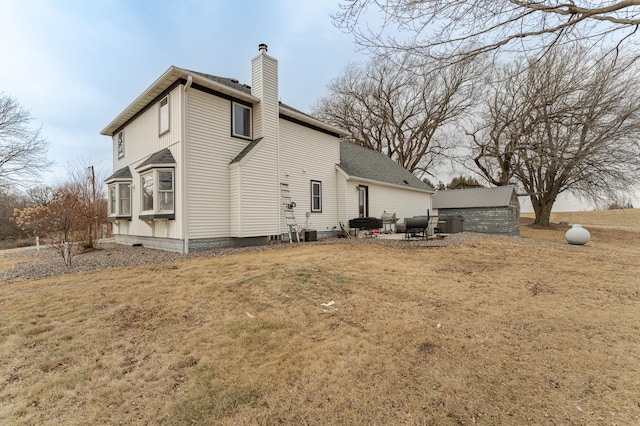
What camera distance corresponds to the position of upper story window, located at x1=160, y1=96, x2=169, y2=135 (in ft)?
31.8

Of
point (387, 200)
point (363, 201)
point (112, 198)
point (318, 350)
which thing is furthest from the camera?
point (387, 200)

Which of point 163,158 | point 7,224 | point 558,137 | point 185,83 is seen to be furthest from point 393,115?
point 7,224

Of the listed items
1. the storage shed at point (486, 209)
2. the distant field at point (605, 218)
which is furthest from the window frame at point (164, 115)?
the distant field at point (605, 218)

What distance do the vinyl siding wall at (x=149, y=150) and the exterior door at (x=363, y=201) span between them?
8.91 m

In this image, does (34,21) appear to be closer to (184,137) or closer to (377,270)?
(184,137)

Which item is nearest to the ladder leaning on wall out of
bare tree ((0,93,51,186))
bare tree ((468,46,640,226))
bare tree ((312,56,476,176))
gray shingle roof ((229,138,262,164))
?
gray shingle roof ((229,138,262,164))

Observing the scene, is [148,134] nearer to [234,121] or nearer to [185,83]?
[185,83]

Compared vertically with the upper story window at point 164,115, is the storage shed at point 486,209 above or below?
below

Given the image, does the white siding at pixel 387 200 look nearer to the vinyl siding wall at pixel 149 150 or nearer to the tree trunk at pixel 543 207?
the vinyl siding wall at pixel 149 150

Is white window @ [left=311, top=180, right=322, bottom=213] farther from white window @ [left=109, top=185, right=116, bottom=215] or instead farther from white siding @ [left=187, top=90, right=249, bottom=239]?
white window @ [left=109, top=185, right=116, bottom=215]

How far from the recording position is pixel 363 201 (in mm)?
14984

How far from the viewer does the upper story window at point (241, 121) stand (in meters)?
10.3

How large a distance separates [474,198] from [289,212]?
15.6 metres

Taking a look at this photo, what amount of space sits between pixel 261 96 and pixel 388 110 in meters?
21.8
